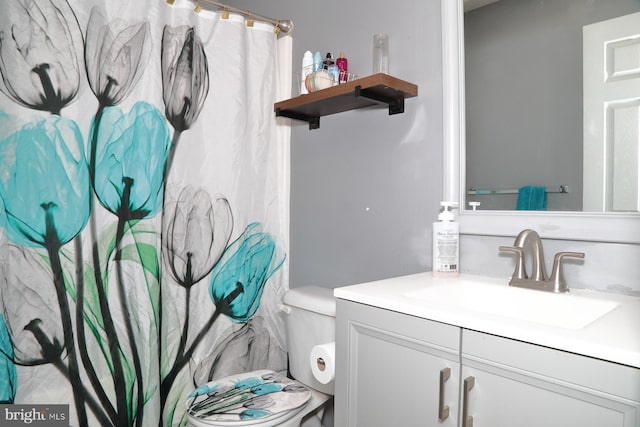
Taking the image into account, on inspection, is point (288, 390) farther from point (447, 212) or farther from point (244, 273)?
point (447, 212)

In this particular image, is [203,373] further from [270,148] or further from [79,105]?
[79,105]

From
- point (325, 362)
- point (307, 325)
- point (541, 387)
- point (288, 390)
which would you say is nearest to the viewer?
point (541, 387)

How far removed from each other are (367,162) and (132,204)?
2.90 ft

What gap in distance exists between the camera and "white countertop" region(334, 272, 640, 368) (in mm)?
677

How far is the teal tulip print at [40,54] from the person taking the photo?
52.2 inches

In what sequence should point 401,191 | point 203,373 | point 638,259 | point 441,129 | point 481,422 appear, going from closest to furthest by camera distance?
point 481,422
point 638,259
point 441,129
point 401,191
point 203,373

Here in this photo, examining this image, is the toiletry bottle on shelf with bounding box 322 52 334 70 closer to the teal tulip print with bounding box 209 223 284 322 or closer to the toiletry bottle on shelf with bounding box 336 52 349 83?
the toiletry bottle on shelf with bounding box 336 52 349 83

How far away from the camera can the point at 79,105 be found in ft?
4.68

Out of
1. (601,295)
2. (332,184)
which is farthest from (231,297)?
(601,295)

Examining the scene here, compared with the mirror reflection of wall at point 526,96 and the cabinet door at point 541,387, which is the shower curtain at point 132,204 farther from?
the cabinet door at point 541,387

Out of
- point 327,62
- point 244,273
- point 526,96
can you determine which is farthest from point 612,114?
point 244,273

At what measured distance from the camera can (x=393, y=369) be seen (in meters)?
0.95

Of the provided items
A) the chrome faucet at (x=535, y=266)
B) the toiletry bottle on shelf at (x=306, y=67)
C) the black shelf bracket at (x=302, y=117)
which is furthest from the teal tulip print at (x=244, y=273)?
the chrome faucet at (x=535, y=266)

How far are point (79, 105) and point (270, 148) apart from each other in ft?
2.50
